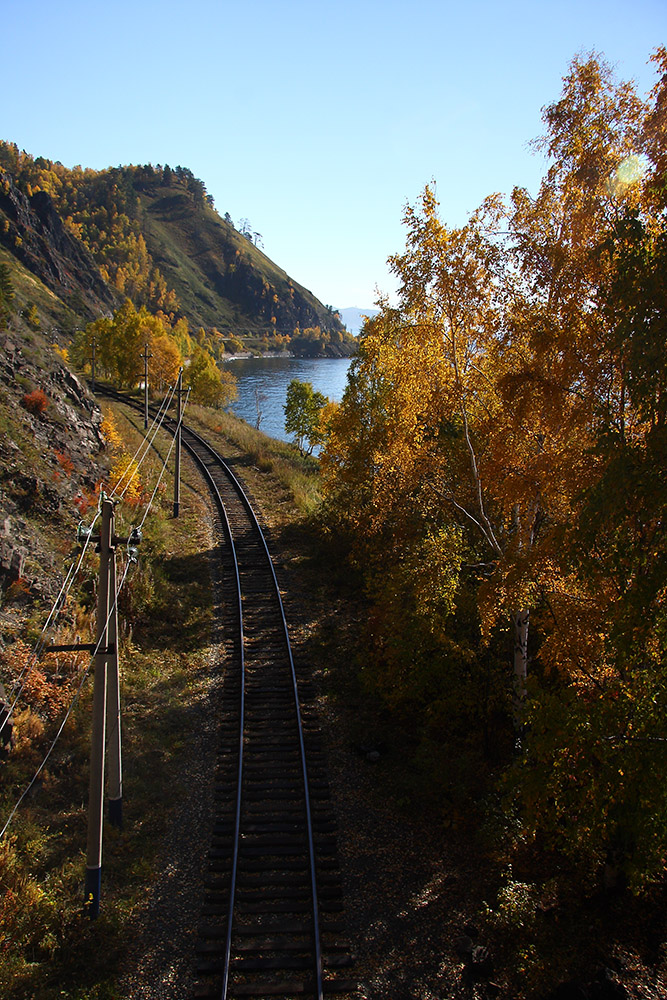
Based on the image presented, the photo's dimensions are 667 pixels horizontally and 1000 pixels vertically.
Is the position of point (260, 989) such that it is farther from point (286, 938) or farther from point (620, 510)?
point (620, 510)

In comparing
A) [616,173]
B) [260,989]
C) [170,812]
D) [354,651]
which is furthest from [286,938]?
[616,173]

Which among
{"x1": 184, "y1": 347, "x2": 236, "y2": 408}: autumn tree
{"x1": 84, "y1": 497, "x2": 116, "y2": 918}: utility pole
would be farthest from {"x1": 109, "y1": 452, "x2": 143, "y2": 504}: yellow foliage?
{"x1": 184, "y1": 347, "x2": 236, "y2": 408}: autumn tree

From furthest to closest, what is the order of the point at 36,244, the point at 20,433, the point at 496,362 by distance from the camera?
1. the point at 36,244
2. the point at 20,433
3. the point at 496,362

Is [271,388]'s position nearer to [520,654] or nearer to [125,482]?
[125,482]

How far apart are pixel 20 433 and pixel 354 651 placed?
13.8 m

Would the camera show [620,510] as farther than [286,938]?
No

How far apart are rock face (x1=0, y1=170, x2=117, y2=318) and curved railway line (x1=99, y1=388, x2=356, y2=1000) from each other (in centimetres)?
14529

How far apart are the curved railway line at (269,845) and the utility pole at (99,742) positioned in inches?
66.5

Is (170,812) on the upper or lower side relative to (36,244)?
lower

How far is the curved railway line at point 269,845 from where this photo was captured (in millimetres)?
8156

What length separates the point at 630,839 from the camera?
774cm

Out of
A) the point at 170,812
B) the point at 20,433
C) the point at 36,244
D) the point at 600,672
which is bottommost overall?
the point at 170,812

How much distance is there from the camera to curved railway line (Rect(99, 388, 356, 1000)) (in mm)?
8156

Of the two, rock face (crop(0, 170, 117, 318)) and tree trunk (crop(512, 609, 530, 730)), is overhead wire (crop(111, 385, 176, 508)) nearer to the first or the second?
tree trunk (crop(512, 609, 530, 730))
